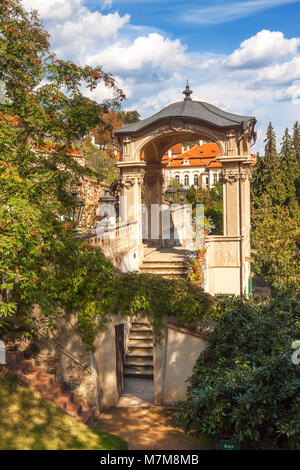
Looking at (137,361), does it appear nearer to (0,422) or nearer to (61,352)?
(61,352)

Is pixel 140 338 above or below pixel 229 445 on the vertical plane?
above

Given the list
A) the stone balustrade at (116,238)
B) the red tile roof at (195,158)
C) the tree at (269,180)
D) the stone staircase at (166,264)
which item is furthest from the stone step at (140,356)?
the red tile roof at (195,158)

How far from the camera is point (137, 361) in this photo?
14859 millimetres

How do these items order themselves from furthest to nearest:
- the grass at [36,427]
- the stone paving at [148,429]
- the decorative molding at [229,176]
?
1. the decorative molding at [229,176]
2. the stone paving at [148,429]
3. the grass at [36,427]

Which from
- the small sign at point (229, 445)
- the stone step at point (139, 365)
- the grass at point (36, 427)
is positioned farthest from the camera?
the stone step at point (139, 365)

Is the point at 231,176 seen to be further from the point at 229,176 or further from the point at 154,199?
the point at 154,199

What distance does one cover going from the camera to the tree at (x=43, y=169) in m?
8.06

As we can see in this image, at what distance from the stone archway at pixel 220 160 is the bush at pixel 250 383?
17.2 feet

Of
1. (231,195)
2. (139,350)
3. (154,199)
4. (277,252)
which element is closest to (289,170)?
(277,252)

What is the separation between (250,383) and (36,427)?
431cm

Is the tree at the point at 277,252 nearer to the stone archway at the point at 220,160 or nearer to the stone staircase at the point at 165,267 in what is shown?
the stone archway at the point at 220,160

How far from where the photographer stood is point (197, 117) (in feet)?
50.4

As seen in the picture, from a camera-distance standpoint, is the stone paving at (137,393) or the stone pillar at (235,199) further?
the stone pillar at (235,199)

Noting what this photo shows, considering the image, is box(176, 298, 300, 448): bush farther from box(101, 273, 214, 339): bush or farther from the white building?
the white building
